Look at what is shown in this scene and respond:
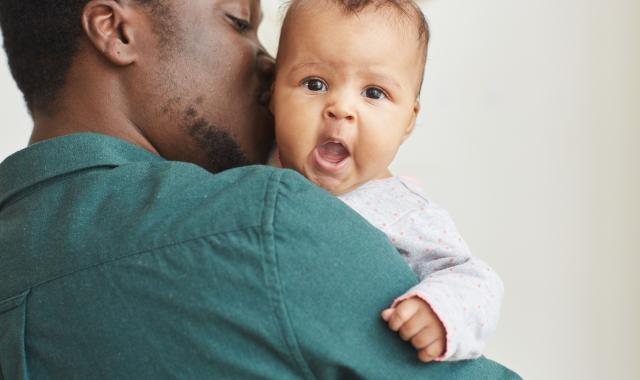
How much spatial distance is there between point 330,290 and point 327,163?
36cm

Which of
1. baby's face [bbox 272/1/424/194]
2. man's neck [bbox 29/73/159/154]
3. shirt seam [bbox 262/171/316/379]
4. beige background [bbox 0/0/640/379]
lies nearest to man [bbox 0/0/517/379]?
shirt seam [bbox 262/171/316/379]

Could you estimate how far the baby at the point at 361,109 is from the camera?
1.24 meters

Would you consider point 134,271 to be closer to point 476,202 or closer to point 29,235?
point 29,235

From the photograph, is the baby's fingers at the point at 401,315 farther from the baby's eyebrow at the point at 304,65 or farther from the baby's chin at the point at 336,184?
the baby's eyebrow at the point at 304,65

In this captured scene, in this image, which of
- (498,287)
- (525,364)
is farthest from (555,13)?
(498,287)

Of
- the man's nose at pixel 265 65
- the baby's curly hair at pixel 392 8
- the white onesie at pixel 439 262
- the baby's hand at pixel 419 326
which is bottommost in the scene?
the baby's hand at pixel 419 326

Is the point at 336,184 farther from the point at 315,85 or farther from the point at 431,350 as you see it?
the point at 431,350

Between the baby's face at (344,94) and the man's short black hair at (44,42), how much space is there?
0.88ft

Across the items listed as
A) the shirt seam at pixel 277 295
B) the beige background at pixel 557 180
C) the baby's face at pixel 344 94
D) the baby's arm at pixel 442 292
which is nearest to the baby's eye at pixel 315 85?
the baby's face at pixel 344 94

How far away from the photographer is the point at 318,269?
984mm

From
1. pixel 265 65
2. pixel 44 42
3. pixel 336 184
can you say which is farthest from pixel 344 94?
pixel 44 42

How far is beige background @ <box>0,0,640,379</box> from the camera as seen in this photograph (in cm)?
238

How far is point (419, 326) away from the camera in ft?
3.31

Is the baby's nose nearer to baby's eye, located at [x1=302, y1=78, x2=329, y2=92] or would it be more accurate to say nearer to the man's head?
baby's eye, located at [x1=302, y1=78, x2=329, y2=92]
